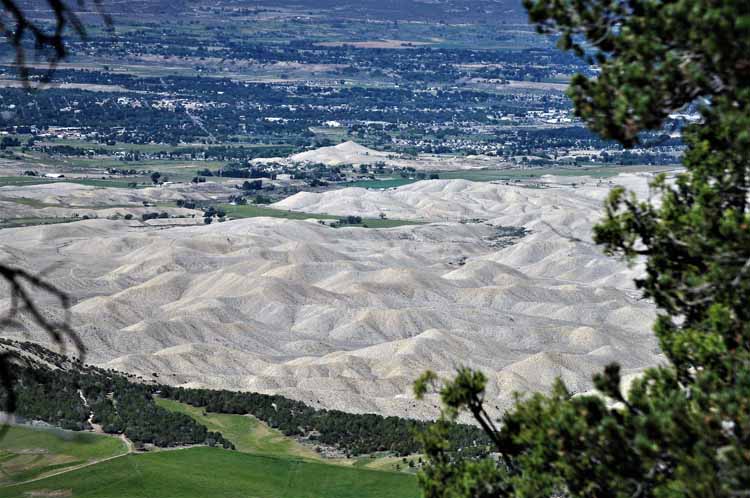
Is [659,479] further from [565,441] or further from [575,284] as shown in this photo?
[575,284]

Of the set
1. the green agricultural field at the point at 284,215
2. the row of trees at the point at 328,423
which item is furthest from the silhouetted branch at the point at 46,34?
the green agricultural field at the point at 284,215

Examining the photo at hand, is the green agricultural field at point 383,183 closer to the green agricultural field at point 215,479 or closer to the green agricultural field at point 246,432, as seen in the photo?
the green agricultural field at point 246,432

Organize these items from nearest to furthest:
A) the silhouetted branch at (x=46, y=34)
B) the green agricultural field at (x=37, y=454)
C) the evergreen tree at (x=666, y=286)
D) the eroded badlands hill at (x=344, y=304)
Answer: the silhouetted branch at (x=46, y=34) < the evergreen tree at (x=666, y=286) < the green agricultural field at (x=37, y=454) < the eroded badlands hill at (x=344, y=304)

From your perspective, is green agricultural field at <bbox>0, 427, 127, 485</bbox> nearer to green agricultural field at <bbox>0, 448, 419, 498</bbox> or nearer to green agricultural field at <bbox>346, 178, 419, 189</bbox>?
green agricultural field at <bbox>0, 448, 419, 498</bbox>

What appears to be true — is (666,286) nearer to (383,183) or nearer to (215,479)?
(215,479)

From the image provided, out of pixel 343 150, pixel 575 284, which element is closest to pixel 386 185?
pixel 343 150

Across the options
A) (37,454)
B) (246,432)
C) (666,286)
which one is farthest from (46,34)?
(246,432)
